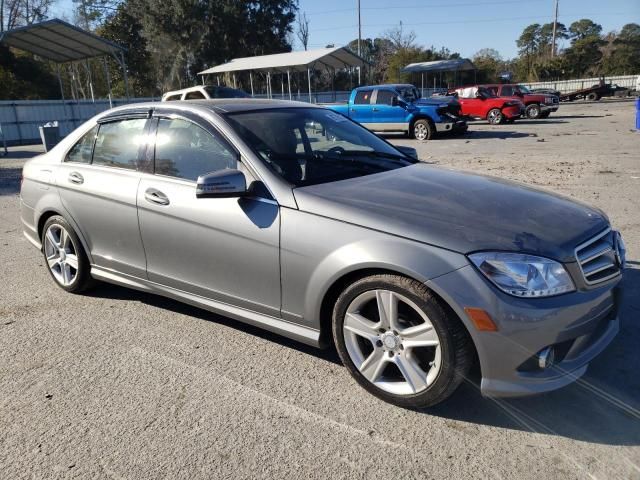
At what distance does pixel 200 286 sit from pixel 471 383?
1.85 m

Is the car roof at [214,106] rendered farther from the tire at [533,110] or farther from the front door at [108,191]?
the tire at [533,110]

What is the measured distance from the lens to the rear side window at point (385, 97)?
61.2ft

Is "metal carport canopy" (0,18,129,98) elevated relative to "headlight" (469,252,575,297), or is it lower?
elevated

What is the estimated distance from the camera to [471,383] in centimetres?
280

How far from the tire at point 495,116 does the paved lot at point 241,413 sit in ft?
68.1

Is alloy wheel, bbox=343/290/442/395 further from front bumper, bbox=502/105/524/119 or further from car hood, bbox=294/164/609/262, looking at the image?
front bumper, bbox=502/105/524/119

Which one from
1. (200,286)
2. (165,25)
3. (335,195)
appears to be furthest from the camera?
(165,25)

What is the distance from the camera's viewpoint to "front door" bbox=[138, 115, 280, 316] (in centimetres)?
316

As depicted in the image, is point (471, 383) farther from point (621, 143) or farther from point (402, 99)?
point (402, 99)

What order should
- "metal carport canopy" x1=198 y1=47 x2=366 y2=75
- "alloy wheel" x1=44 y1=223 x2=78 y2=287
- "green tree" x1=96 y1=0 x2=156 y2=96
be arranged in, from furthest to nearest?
"green tree" x1=96 y1=0 x2=156 y2=96 < "metal carport canopy" x1=198 y1=47 x2=366 y2=75 < "alloy wheel" x1=44 y1=223 x2=78 y2=287

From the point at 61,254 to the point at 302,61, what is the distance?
77.6 ft

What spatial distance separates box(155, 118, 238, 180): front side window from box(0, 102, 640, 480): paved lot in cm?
119

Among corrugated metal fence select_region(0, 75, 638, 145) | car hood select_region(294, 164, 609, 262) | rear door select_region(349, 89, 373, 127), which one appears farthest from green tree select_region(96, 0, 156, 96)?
car hood select_region(294, 164, 609, 262)

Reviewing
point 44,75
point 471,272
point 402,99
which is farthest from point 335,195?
point 44,75
